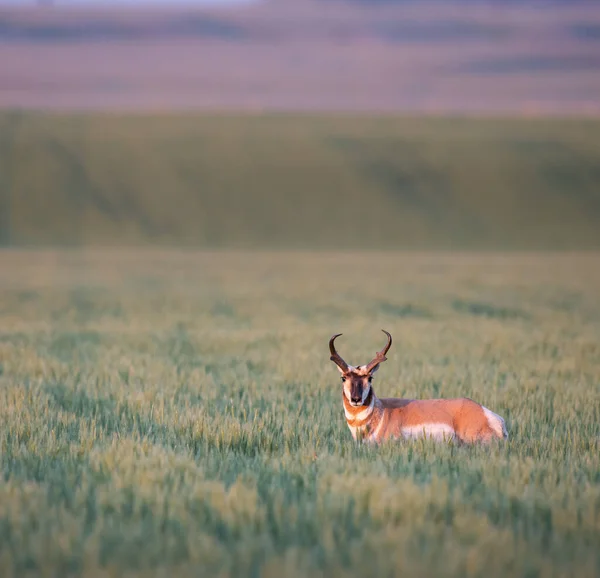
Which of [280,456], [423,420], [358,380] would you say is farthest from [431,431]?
[280,456]

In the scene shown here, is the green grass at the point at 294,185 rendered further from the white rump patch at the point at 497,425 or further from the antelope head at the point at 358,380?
the white rump patch at the point at 497,425

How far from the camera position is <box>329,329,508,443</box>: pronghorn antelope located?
973cm

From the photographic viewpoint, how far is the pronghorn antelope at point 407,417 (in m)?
9.73

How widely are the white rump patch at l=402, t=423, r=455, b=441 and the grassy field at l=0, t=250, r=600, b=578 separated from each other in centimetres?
48

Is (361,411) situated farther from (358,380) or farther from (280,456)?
(280,456)

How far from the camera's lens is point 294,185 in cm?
9588

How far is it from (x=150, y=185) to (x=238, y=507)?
89544 mm

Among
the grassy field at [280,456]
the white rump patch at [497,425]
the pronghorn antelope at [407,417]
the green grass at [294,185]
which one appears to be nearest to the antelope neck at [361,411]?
the pronghorn antelope at [407,417]

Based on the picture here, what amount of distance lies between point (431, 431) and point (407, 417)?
0.35 meters

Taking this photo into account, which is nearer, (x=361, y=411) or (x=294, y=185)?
(x=361, y=411)

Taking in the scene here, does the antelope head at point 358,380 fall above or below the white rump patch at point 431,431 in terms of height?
above

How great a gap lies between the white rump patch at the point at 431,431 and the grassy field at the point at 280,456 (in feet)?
1.58

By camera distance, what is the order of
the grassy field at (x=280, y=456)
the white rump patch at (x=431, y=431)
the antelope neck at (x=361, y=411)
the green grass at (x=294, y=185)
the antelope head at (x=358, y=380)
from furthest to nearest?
the green grass at (x=294, y=185) → the antelope neck at (x=361, y=411) → the white rump patch at (x=431, y=431) → the antelope head at (x=358, y=380) → the grassy field at (x=280, y=456)

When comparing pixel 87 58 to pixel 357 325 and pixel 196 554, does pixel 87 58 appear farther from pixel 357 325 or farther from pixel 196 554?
pixel 196 554
